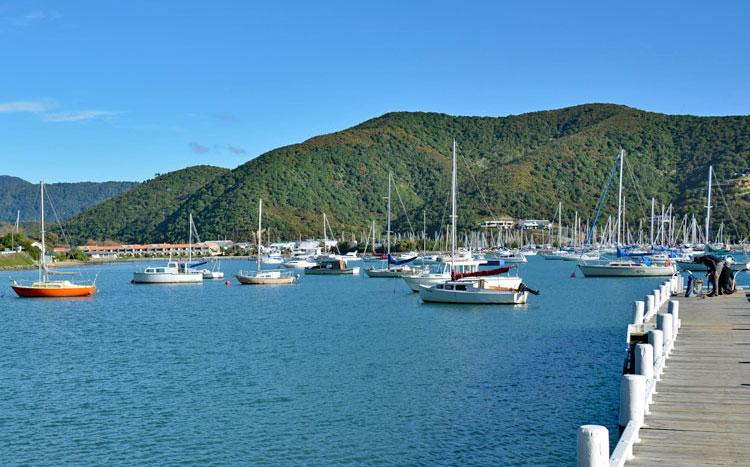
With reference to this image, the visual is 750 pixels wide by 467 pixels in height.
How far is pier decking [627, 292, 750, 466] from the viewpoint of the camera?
1161cm

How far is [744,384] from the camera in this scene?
1652 centimetres

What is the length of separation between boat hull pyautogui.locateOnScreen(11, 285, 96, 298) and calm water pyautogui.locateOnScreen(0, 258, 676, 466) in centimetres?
1691

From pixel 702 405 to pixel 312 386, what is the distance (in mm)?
14243

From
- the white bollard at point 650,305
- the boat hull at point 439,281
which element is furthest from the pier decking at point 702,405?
the boat hull at point 439,281

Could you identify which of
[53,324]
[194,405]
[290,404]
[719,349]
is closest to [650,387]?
[719,349]

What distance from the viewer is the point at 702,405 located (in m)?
14.7

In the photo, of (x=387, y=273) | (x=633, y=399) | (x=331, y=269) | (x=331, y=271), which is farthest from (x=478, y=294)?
(x=331, y=269)

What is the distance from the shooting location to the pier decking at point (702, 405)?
11.6 metres

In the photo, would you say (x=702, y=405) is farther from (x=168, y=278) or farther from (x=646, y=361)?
(x=168, y=278)

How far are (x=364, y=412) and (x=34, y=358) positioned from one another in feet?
60.1

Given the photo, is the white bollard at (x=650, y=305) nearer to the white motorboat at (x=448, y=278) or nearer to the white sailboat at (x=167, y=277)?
the white motorboat at (x=448, y=278)

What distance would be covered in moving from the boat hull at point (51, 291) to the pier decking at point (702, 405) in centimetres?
5534

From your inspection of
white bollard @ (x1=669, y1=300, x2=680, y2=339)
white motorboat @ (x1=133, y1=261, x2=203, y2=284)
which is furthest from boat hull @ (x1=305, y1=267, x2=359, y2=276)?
white bollard @ (x1=669, y1=300, x2=680, y2=339)

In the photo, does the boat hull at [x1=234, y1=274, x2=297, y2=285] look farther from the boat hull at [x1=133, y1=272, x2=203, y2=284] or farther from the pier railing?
the pier railing
